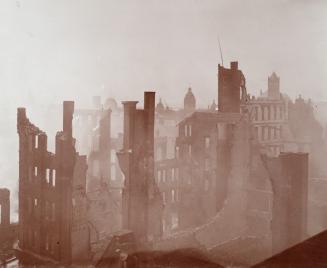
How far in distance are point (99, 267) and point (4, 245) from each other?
35.6 ft

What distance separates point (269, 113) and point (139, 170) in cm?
2545

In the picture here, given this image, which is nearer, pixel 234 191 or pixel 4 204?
pixel 4 204

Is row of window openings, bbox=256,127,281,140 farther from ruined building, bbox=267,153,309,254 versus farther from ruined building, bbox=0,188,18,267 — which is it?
ruined building, bbox=0,188,18,267

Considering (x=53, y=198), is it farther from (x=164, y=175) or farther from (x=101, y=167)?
(x=164, y=175)

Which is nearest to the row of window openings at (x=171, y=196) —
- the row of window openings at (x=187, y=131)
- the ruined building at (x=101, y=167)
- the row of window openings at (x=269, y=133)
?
the ruined building at (x=101, y=167)

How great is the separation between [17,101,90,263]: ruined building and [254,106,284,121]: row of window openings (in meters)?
23.4

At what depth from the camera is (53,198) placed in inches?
870

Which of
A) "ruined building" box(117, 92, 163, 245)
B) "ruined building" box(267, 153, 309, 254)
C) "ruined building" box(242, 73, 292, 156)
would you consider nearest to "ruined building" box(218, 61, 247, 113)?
"ruined building" box(242, 73, 292, 156)

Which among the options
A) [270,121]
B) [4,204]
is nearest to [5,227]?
[4,204]

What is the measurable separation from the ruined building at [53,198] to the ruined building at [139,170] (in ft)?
7.52

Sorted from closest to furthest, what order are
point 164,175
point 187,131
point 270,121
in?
point 164,175, point 187,131, point 270,121

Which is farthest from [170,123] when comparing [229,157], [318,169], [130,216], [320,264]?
[320,264]

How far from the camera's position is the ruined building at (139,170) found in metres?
22.2

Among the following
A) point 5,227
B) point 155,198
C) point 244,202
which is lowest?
point 5,227
